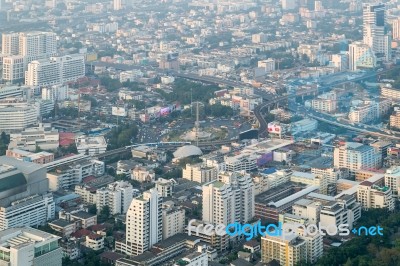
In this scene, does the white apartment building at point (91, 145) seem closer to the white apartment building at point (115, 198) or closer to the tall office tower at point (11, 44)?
the white apartment building at point (115, 198)

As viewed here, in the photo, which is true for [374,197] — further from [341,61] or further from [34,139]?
[341,61]

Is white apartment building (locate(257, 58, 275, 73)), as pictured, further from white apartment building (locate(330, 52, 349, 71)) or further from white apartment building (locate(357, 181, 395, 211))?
white apartment building (locate(357, 181, 395, 211))

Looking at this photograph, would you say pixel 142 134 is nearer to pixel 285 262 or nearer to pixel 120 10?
pixel 285 262

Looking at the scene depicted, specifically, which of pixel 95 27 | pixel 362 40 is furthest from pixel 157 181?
pixel 95 27

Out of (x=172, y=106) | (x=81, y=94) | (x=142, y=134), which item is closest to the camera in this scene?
(x=142, y=134)

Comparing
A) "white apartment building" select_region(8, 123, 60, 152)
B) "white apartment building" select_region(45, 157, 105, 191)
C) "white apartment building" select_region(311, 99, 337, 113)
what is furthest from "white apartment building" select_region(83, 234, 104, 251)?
"white apartment building" select_region(311, 99, 337, 113)
